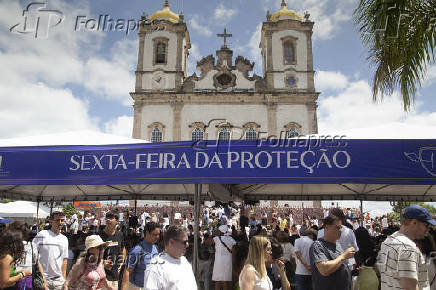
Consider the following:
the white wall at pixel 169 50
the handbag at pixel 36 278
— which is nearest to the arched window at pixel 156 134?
the white wall at pixel 169 50

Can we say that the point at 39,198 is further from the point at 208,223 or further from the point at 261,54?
the point at 261,54

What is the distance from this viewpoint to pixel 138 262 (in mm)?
4637

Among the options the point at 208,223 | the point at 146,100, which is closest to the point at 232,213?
the point at 208,223

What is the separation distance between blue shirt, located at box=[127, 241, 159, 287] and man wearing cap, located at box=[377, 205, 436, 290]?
2.86m

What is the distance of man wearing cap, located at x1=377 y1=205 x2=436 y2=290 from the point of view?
9.18ft

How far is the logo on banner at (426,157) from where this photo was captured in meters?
4.75

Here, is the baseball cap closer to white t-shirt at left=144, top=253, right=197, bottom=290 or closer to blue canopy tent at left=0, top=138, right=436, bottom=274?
blue canopy tent at left=0, top=138, right=436, bottom=274

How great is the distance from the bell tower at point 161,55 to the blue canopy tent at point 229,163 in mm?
27005

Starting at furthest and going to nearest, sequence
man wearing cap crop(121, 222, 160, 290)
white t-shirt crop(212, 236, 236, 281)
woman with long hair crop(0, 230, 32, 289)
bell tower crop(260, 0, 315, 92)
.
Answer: bell tower crop(260, 0, 315, 92)
white t-shirt crop(212, 236, 236, 281)
man wearing cap crop(121, 222, 160, 290)
woman with long hair crop(0, 230, 32, 289)

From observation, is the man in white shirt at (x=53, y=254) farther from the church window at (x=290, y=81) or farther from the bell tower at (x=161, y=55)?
the church window at (x=290, y=81)

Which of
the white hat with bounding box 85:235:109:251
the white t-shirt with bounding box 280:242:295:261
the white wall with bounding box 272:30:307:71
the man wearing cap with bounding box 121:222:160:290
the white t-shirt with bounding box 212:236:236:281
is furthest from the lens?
the white wall with bounding box 272:30:307:71

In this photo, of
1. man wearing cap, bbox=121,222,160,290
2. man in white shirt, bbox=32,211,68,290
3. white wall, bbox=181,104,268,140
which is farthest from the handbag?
white wall, bbox=181,104,268,140

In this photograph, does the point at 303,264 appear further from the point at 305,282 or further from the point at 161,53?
the point at 161,53

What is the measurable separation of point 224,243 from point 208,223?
45.1 ft
